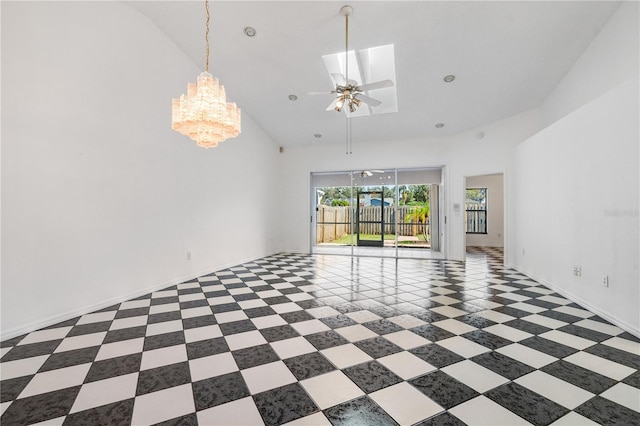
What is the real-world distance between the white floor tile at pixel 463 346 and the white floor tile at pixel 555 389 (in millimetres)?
361

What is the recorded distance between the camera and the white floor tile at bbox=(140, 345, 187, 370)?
81.0 inches

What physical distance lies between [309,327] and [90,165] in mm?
3133

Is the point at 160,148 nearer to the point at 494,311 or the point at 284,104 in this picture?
the point at 284,104

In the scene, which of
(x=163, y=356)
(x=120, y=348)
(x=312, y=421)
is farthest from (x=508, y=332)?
(x=120, y=348)

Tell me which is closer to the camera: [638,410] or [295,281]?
[638,410]

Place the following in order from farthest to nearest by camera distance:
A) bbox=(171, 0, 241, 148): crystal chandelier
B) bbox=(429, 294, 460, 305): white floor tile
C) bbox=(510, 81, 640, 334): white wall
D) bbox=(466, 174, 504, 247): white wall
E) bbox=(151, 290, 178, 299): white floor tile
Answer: bbox=(466, 174, 504, 247): white wall, bbox=(151, 290, 178, 299): white floor tile, bbox=(429, 294, 460, 305): white floor tile, bbox=(171, 0, 241, 148): crystal chandelier, bbox=(510, 81, 640, 334): white wall

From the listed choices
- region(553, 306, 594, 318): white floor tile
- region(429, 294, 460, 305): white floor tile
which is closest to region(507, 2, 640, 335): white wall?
region(553, 306, 594, 318): white floor tile

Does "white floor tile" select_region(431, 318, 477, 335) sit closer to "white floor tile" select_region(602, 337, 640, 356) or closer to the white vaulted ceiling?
"white floor tile" select_region(602, 337, 640, 356)

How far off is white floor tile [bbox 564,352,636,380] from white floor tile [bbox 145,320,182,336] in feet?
11.1

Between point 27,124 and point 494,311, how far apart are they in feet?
17.3

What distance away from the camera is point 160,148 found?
4.21 meters

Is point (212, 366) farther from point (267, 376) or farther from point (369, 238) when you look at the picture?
point (369, 238)

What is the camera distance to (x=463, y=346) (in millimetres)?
2328

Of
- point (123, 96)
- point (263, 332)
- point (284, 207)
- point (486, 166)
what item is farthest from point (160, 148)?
point (486, 166)
